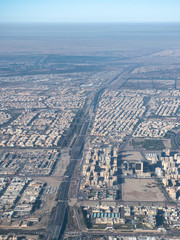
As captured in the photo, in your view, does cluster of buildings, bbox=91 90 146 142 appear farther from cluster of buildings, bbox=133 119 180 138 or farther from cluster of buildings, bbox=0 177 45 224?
cluster of buildings, bbox=0 177 45 224

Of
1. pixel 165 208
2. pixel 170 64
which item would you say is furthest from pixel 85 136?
pixel 170 64

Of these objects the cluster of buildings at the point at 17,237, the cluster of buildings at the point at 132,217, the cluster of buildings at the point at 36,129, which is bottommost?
the cluster of buildings at the point at 17,237

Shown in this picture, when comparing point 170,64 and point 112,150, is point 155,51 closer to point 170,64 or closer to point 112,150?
point 170,64

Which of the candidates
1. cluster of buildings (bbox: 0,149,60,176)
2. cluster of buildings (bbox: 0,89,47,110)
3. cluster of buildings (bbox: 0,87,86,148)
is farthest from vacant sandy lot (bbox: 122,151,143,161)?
cluster of buildings (bbox: 0,89,47,110)

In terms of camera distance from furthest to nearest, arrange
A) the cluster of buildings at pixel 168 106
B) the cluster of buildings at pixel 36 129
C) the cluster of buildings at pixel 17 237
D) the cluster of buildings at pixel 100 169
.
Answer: the cluster of buildings at pixel 168 106 < the cluster of buildings at pixel 36 129 < the cluster of buildings at pixel 100 169 < the cluster of buildings at pixel 17 237

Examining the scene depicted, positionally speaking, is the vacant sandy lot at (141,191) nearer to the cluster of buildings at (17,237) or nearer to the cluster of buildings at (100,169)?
the cluster of buildings at (100,169)

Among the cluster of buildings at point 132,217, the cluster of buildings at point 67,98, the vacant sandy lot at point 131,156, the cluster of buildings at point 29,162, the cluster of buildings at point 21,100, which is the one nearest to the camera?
the cluster of buildings at point 132,217

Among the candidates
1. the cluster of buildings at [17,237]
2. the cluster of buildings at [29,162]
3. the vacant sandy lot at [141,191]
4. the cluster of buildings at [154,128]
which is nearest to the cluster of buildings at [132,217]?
the vacant sandy lot at [141,191]

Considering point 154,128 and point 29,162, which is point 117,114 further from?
point 29,162
